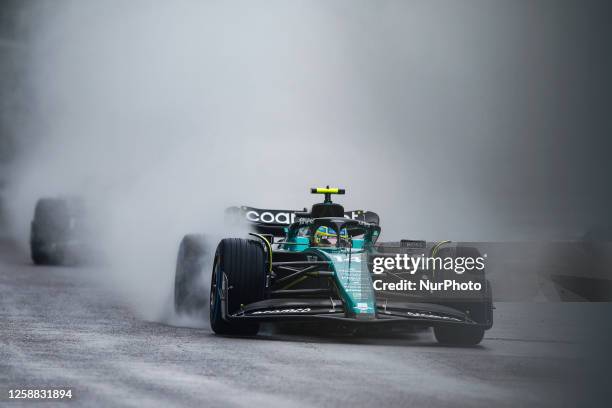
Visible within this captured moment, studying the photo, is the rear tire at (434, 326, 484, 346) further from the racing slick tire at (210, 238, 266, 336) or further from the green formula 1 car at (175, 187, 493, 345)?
the racing slick tire at (210, 238, 266, 336)

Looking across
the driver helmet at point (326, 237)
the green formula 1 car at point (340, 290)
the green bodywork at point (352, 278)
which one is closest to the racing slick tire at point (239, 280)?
the green formula 1 car at point (340, 290)

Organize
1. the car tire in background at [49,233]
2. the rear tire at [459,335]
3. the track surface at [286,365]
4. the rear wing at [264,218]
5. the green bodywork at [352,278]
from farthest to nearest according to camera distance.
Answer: the car tire in background at [49,233], the rear wing at [264,218], the rear tire at [459,335], the green bodywork at [352,278], the track surface at [286,365]

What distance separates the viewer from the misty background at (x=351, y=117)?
21750 mm

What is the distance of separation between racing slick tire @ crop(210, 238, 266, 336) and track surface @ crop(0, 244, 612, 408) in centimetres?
20

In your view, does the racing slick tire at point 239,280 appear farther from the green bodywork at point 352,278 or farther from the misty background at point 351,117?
the misty background at point 351,117

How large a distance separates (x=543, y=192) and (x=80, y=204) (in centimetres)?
997

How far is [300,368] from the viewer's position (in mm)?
8508

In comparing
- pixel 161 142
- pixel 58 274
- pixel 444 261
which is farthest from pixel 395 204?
pixel 444 261

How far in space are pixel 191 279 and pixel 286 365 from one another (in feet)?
13.9

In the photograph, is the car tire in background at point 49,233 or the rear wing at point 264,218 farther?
the car tire in background at point 49,233

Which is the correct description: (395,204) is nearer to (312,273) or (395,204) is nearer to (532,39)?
(532,39)

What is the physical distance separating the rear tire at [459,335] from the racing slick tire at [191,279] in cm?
283

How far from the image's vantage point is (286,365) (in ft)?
28.5

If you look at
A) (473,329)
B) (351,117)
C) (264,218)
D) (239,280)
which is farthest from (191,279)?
(351,117)
